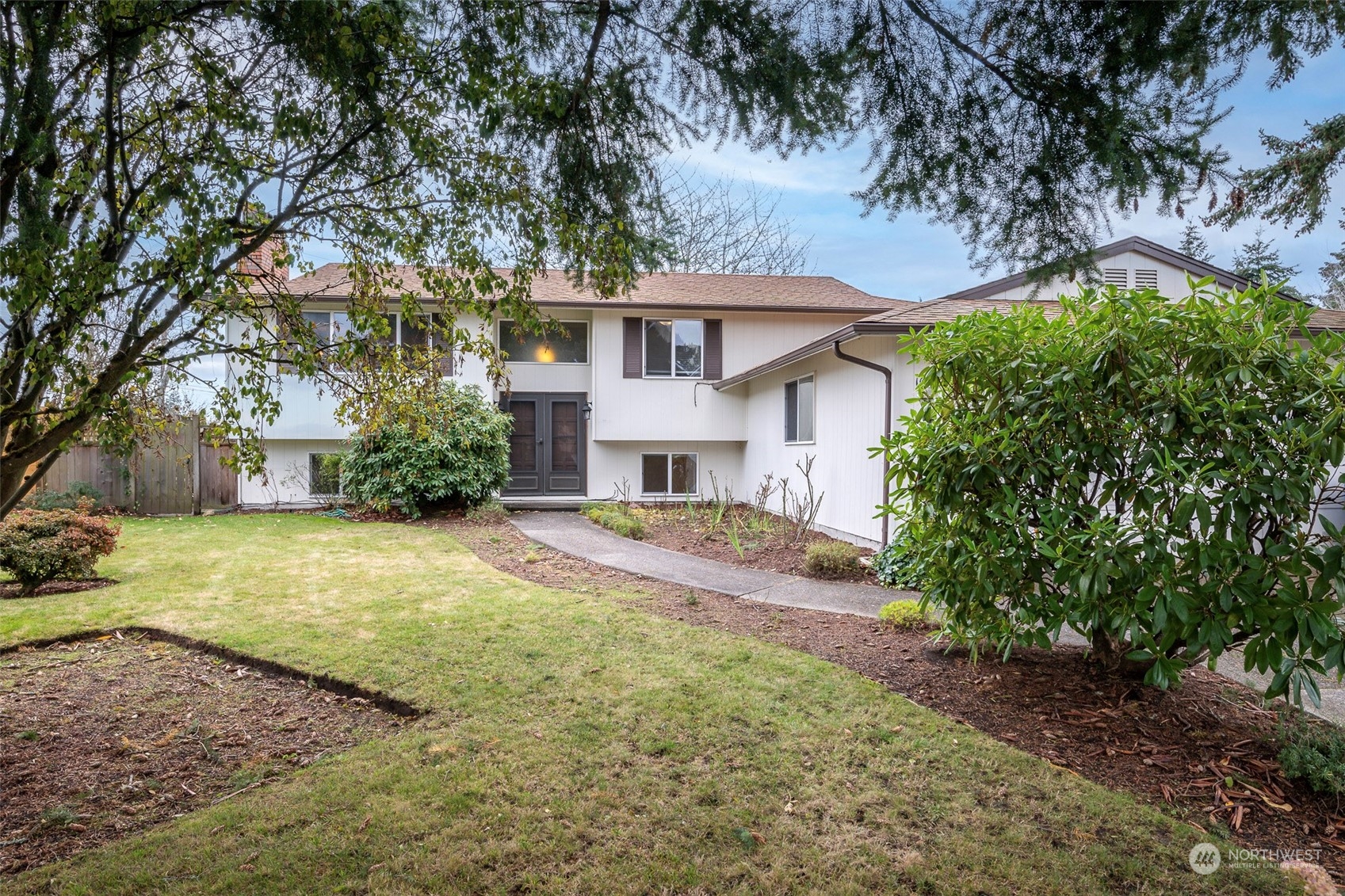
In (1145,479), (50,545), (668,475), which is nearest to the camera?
(1145,479)

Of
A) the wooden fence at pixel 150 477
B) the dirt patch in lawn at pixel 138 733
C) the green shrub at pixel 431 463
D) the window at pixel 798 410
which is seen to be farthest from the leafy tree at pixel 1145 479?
the wooden fence at pixel 150 477

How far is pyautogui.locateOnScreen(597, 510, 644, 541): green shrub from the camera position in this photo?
37.7 feet

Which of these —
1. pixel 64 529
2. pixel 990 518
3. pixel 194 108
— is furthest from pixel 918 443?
pixel 64 529

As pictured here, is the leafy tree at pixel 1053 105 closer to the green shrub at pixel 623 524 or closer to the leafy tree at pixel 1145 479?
the leafy tree at pixel 1145 479

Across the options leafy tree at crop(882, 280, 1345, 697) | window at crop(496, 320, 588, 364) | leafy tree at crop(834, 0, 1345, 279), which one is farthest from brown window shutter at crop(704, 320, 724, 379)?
leafy tree at crop(834, 0, 1345, 279)

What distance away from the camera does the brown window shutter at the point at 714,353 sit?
51.0 ft

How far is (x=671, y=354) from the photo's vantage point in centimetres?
1559

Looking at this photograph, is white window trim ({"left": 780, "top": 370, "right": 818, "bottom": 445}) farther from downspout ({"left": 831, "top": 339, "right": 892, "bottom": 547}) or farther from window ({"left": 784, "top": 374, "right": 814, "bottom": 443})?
downspout ({"left": 831, "top": 339, "right": 892, "bottom": 547})

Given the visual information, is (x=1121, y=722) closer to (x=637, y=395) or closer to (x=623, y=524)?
(x=623, y=524)

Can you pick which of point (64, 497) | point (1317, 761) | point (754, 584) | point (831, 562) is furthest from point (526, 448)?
point (1317, 761)

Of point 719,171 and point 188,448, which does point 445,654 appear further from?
point 719,171

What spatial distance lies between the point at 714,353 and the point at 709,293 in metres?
1.43

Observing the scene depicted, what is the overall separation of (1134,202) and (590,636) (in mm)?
4638

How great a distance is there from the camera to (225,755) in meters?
3.91
